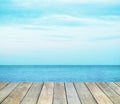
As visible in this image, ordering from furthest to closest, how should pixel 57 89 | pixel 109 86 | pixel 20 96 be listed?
1. pixel 109 86
2. pixel 57 89
3. pixel 20 96

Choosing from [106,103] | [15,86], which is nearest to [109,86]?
[106,103]

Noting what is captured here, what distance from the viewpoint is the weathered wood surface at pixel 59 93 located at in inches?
122

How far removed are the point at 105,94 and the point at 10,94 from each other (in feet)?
3.80

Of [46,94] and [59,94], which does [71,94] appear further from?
[46,94]

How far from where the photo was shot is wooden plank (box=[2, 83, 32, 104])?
308 centimetres

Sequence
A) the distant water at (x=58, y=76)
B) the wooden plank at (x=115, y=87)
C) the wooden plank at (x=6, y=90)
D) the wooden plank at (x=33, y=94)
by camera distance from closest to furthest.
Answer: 1. the wooden plank at (x=33, y=94)
2. the wooden plank at (x=6, y=90)
3. the wooden plank at (x=115, y=87)
4. the distant water at (x=58, y=76)

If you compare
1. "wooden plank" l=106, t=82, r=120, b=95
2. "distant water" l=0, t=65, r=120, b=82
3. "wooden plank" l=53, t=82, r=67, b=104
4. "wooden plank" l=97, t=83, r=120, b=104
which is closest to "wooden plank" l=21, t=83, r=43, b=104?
"wooden plank" l=53, t=82, r=67, b=104

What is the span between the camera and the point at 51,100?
10.3 feet

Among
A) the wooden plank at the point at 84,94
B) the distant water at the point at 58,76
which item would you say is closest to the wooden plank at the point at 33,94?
the wooden plank at the point at 84,94

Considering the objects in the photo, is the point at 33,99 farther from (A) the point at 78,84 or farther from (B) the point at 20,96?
(A) the point at 78,84

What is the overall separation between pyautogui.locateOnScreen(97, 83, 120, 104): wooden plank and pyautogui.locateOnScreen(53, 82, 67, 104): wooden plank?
54 centimetres

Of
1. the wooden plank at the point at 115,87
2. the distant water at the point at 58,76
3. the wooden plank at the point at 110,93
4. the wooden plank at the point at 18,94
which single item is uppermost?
the wooden plank at the point at 115,87

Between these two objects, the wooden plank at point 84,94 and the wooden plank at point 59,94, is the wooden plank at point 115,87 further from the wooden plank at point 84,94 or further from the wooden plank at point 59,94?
the wooden plank at point 59,94

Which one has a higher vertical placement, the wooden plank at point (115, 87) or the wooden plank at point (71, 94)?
the wooden plank at point (115, 87)
